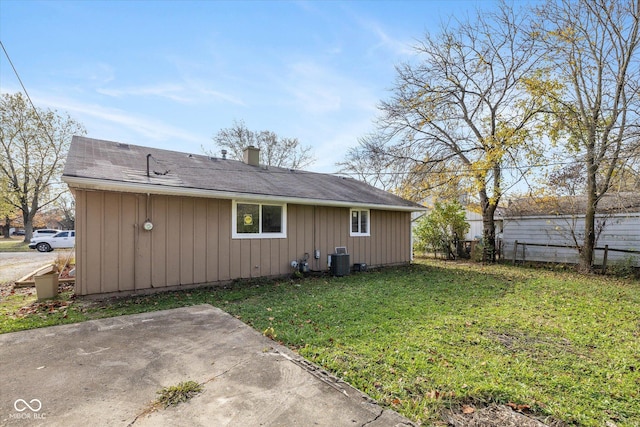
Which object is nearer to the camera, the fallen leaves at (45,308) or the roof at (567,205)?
the fallen leaves at (45,308)

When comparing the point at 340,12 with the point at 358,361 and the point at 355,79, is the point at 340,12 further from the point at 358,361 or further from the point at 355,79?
the point at 358,361

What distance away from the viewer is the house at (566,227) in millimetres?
11203

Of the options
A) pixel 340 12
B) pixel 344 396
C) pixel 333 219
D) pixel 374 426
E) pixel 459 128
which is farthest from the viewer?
pixel 459 128

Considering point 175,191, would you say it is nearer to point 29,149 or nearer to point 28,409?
point 28,409

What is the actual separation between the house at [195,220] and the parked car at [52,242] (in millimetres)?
14312

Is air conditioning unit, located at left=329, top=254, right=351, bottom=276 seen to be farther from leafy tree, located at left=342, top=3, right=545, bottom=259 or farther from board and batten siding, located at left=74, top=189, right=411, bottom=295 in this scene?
leafy tree, located at left=342, top=3, right=545, bottom=259

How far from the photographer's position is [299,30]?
9039 mm

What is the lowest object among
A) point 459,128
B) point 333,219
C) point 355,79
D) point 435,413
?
point 435,413

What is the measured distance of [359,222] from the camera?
1072 cm

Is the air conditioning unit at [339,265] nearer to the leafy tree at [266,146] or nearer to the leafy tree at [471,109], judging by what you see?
the leafy tree at [471,109]

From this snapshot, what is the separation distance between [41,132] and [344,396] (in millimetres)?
27873

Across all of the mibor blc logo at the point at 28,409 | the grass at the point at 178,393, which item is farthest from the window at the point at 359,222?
the mibor blc logo at the point at 28,409

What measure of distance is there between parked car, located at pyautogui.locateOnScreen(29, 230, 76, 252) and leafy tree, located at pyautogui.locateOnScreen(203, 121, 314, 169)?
11.8 metres

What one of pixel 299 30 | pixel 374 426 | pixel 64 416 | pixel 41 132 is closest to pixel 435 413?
pixel 374 426
